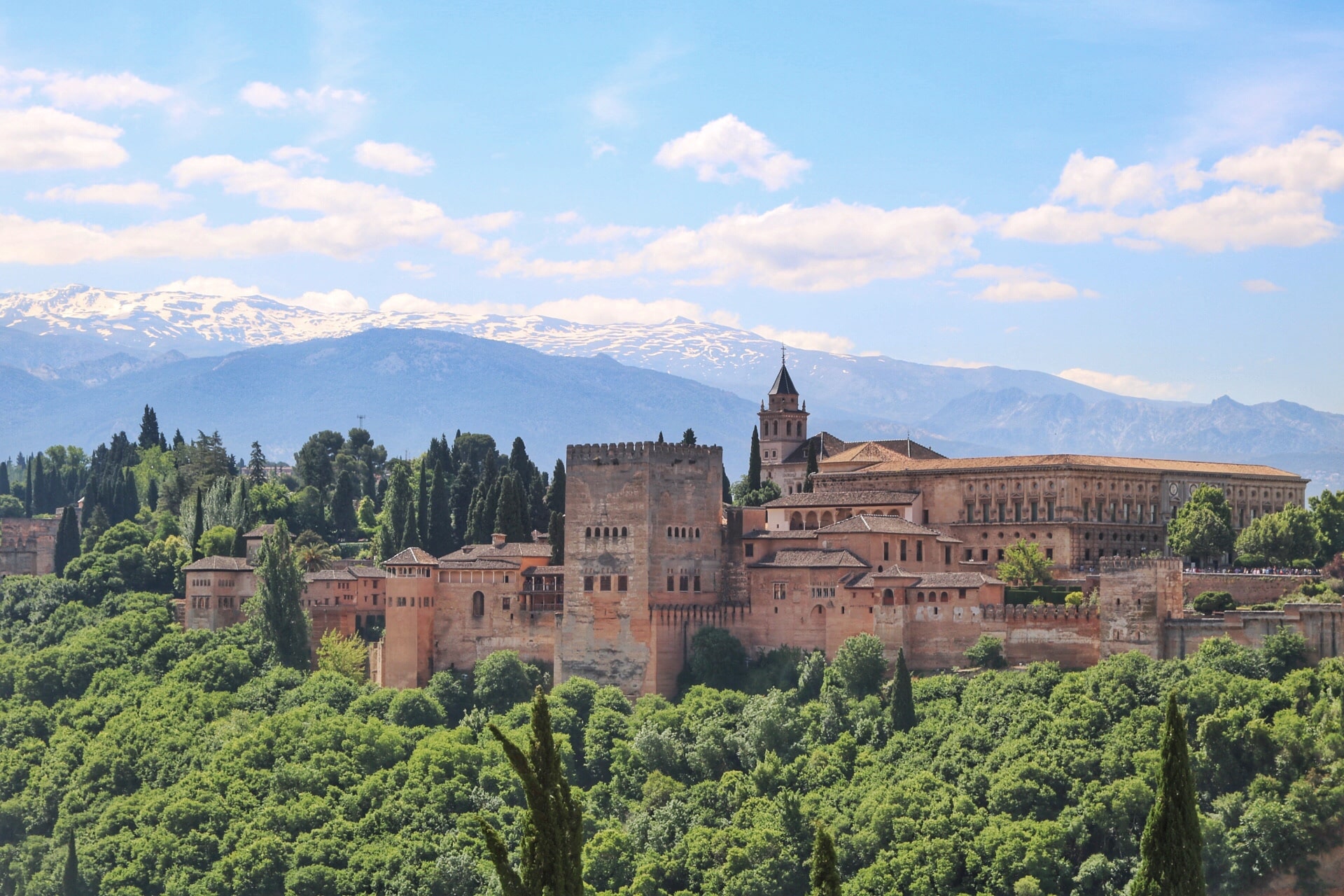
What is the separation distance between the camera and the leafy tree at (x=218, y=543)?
9181 cm

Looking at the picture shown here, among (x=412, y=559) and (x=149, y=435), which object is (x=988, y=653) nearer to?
(x=412, y=559)

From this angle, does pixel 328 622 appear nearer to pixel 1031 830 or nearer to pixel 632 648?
pixel 632 648

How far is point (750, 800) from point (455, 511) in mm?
34499

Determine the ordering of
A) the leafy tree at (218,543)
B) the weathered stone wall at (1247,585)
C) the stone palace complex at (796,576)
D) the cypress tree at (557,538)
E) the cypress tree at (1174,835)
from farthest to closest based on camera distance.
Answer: the leafy tree at (218,543)
the cypress tree at (557,538)
the weathered stone wall at (1247,585)
the stone palace complex at (796,576)
the cypress tree at (1174,835)

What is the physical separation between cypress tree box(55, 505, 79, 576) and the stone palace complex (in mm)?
14987

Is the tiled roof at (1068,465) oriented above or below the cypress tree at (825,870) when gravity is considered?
above

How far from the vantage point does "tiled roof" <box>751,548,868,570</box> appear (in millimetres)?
72438

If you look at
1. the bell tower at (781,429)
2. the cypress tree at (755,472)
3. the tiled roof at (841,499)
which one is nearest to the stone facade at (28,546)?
the cypress tree at (755,472)

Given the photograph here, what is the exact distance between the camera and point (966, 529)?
282ft

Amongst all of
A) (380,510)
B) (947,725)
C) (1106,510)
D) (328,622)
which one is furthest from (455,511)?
(947,725)

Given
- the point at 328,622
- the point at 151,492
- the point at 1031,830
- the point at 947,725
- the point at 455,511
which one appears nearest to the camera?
the point at 1031,830

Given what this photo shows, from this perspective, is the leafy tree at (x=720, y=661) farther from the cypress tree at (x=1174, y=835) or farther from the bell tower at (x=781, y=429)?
the cypress tree at (x=1174, y=835)

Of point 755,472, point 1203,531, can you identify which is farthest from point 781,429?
point 1203,531

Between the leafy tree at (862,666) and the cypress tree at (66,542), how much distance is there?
47671mm
